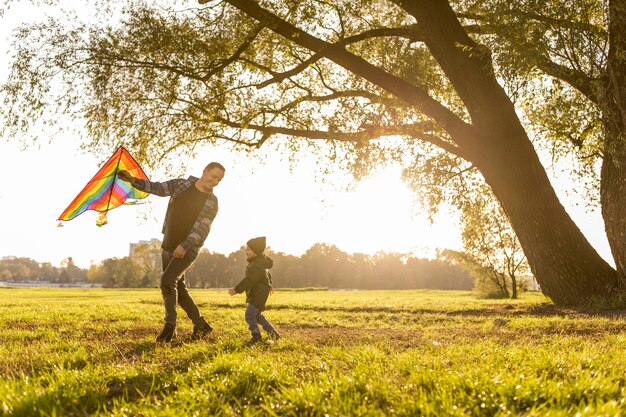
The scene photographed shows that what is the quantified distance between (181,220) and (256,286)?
61.9 inches

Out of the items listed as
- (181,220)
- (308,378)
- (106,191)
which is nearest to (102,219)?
(106,191)

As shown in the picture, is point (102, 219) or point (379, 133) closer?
point (102, 219)

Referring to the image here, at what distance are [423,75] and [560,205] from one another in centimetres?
647

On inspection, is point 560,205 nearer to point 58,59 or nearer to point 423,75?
point 423,75

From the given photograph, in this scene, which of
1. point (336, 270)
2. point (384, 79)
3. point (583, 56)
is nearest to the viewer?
point (583, 56)

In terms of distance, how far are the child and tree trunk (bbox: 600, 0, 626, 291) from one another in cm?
829

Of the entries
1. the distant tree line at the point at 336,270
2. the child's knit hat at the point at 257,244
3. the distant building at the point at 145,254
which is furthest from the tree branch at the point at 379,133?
the distant tree line at the point at 336,270

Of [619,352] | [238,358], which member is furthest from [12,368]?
[619,352]

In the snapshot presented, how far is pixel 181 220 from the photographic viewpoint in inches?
285

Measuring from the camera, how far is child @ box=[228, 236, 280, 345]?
24.3ft

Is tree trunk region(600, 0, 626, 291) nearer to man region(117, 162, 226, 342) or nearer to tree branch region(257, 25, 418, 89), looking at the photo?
tree branch region(257, 25, 418, 89)

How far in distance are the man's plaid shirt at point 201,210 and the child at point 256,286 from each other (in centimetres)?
80

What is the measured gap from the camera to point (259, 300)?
296 inches

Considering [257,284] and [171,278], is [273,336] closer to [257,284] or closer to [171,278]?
[257,284]
